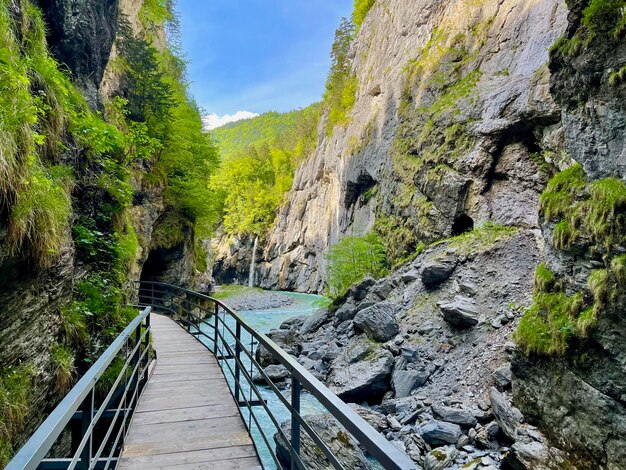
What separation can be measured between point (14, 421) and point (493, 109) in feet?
50.7

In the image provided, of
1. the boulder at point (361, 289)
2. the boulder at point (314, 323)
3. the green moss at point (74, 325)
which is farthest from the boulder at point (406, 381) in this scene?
the boulder at point (361, 289)

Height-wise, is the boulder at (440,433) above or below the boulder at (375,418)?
above

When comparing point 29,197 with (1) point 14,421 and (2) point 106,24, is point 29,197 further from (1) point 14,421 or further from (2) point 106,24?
(2) point 106,24

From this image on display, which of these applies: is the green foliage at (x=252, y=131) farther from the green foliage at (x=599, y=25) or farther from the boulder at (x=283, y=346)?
the green foliage at (x=599, y=25)

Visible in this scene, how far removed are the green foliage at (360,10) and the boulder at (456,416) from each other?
32818mm

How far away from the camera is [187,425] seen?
3.84 metres

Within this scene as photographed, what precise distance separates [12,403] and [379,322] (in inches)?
340

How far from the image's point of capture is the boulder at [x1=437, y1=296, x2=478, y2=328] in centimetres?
912

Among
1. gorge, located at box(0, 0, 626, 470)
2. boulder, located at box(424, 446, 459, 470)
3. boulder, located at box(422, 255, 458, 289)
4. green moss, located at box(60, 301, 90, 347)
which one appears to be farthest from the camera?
boulder, located at box(422, 255, 458, 289)

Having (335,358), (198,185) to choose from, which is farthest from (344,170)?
(335,358)

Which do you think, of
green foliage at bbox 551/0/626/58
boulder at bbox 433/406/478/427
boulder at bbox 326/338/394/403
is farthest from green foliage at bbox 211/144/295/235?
green foliage at bbox 551/0/626/58

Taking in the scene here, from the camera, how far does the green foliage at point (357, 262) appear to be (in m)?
18.7

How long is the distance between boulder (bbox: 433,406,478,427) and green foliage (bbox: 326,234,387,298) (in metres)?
12.0

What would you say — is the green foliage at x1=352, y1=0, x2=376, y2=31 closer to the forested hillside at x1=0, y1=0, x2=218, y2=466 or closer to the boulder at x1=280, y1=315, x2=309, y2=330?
the boulder at x1=280, y1=315, x2=309, y2=330
